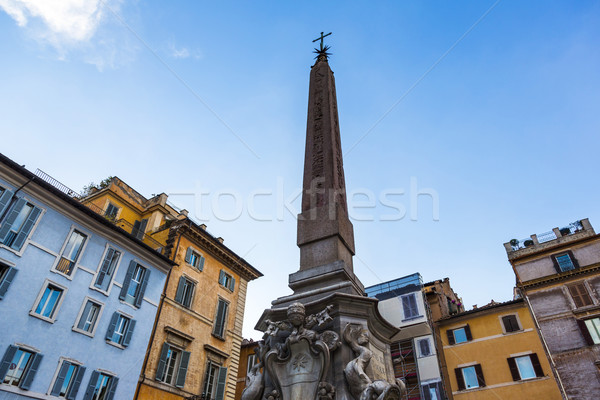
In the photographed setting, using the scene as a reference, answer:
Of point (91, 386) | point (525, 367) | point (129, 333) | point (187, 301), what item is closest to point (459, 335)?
point (525, 367)

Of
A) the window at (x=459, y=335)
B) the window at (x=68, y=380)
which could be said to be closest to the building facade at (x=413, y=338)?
the window at (x=459, y=335)

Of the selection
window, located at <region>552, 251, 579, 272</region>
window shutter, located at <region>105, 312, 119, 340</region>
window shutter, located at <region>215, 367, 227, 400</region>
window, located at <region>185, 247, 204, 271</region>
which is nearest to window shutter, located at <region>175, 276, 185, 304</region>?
window, located at <region>185, 247, 204, 271</region>

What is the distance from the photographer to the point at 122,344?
1504cm

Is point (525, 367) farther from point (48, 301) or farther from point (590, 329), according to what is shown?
point (48, 301)

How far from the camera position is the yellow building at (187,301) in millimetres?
16344

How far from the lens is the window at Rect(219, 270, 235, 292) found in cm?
2071

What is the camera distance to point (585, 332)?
19750 millimetres

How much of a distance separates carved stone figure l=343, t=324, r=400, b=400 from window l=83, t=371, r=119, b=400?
1302cm

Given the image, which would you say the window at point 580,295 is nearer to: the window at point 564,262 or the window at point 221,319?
the window at point 564,262

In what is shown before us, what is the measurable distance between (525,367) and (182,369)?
17157mm

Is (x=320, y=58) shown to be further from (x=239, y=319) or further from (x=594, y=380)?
(x=594, y=380)

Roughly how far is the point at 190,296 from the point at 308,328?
51.1 feet

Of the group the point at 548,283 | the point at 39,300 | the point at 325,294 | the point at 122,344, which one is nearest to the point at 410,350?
the point at 548,283

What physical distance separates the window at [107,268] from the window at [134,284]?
2.04ft
